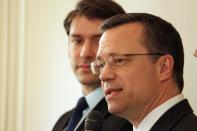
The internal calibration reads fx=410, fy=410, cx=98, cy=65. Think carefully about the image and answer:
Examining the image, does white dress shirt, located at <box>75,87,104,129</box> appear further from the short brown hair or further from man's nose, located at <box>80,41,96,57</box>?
the short brown hair

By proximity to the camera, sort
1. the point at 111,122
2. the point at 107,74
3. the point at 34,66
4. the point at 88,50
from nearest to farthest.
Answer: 1. the point at 107,74
2. the point at 111,122
3. the point at 88,50
4. the point at 34,66

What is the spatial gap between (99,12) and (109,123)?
50cm

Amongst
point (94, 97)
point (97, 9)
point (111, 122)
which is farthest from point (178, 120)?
point (97, 9)

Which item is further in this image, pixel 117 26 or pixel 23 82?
pixel 23 82

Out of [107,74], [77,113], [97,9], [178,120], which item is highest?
[97,9]

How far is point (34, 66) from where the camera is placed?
277 cm

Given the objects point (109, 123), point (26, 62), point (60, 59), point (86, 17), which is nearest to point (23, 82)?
point (26, 62)

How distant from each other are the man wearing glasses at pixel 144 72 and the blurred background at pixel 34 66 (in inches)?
44.0

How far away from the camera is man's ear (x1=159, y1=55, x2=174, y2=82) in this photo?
134 centimetres

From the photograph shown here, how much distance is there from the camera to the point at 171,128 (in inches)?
48.3

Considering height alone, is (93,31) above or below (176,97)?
above

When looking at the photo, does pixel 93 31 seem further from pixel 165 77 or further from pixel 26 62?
pixel 26 62

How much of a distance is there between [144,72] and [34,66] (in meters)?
1.55

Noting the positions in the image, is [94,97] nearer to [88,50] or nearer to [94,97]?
[94,97]
